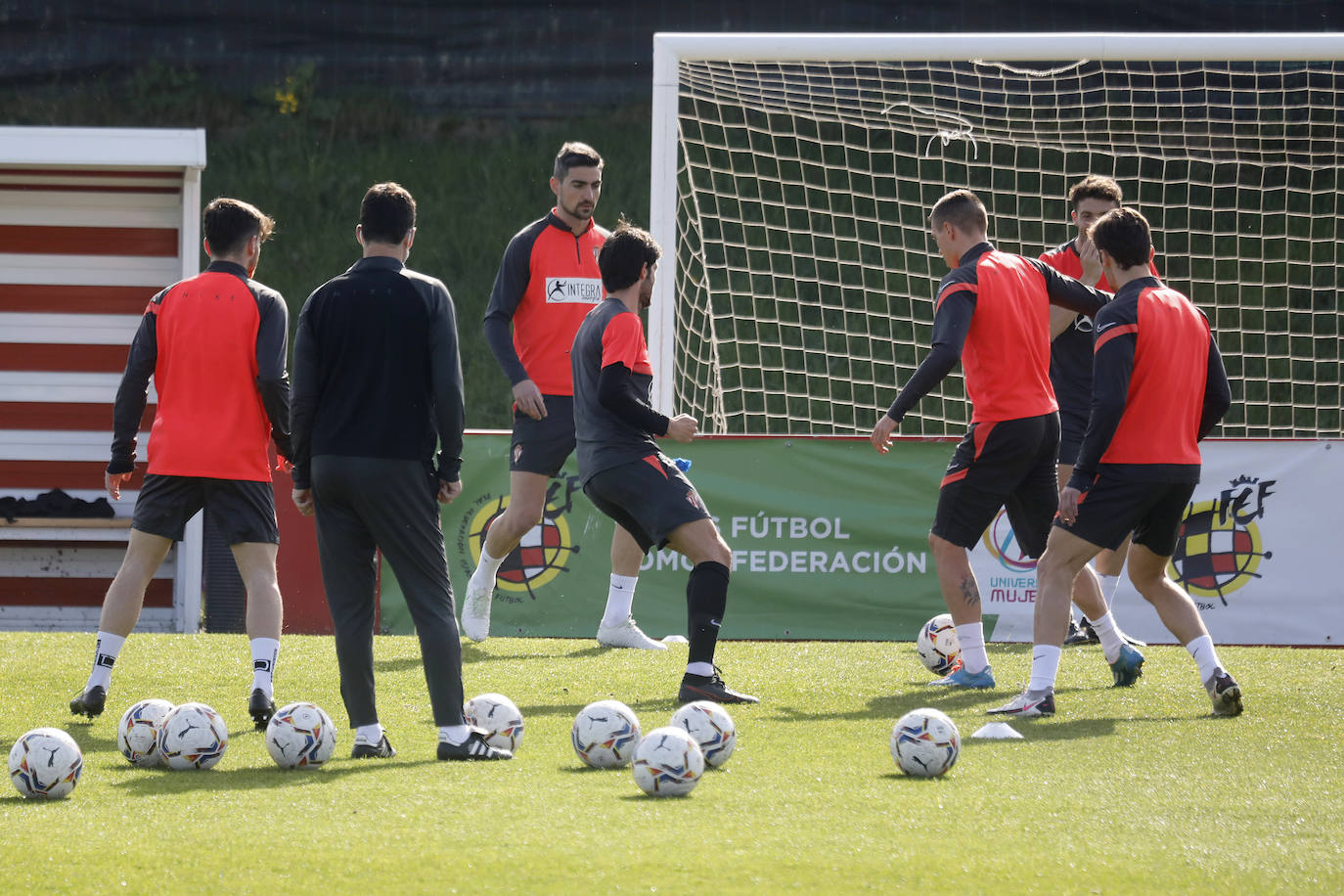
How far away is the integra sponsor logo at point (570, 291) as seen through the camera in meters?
8.27

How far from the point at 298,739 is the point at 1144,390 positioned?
3.48 metres

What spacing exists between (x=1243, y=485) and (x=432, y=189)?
13.1 metres

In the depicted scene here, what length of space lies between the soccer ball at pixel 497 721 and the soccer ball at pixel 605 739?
0.37 metres

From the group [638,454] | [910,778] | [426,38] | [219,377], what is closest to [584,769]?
[910,778]

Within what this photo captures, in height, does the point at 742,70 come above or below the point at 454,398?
above

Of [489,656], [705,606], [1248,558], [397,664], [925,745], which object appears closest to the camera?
[925,745]

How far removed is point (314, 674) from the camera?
7.22m

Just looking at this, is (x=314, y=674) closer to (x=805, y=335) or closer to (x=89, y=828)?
(x=89, y=828)

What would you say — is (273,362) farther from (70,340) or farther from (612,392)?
(70,340)

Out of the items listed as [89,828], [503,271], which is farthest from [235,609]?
[89,828]

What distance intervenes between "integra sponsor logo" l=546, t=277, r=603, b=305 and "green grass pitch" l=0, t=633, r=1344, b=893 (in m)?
2.14

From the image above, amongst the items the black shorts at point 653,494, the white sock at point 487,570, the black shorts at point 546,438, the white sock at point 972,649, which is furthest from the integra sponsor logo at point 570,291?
the white sock at point 972,649

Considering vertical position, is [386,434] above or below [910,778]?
above

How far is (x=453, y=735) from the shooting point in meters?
5.19
